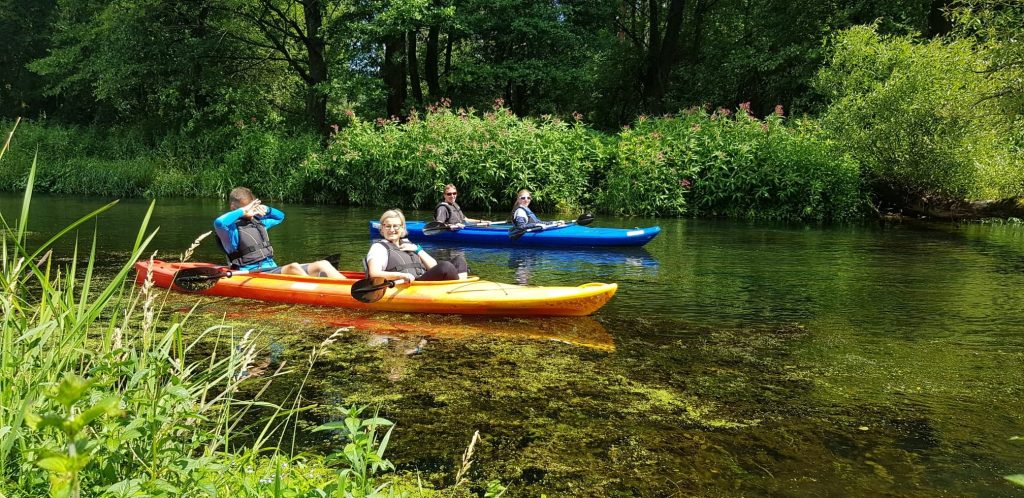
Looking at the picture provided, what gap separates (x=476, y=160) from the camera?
1566cm

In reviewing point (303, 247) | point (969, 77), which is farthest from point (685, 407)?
point (969, 77)

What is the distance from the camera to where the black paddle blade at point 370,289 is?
6109 millimetres

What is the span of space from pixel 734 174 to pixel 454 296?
34.0ft

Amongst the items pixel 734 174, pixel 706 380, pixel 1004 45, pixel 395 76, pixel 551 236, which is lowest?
pixel 706 380

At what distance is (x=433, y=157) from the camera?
15.9 m

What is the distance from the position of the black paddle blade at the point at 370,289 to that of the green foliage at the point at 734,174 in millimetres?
Answer: 9930

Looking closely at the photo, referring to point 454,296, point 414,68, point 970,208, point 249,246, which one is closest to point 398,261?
point 454,296

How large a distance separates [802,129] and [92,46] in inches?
908

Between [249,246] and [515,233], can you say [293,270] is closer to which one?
[249,246]

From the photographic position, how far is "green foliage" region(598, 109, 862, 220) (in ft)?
48.4

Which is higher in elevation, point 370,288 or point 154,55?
point 154,55

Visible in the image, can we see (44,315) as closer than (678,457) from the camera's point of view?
Yes

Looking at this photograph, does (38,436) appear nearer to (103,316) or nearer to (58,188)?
(103,316)

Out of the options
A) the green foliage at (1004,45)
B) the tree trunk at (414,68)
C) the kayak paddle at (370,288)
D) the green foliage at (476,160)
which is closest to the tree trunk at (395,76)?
the tree trunk at (414,68)
